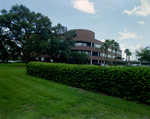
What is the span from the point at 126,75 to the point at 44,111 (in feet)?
11.9

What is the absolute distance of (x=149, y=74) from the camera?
397cm

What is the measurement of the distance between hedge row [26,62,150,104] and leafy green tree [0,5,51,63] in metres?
18.2

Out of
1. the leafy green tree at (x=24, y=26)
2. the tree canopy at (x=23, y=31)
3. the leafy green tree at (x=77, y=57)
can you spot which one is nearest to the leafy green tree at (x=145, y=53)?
the leafy green tree at (x=77, y=57)

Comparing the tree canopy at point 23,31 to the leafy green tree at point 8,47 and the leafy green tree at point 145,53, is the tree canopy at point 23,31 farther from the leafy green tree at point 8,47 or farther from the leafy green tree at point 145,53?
the leafy green tree at point 145,53

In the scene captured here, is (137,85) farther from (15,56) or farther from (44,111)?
(15,56)

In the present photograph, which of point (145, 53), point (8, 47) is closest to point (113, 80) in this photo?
point (8, 47)

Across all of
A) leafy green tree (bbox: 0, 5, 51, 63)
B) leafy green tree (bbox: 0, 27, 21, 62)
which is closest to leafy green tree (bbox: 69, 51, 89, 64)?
leafy green tree (bbox: 0, 5, 51, 63)

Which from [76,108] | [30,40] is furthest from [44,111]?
[30,40]

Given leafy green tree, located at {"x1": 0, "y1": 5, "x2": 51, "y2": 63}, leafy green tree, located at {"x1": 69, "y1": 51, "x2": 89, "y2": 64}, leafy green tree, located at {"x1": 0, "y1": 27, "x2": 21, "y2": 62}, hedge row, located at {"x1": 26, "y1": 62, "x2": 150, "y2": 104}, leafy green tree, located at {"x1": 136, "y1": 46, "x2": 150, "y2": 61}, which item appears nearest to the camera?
hedge row, located at {"x1": 26, "y1": 62, "x2": 150, "y2": 104}

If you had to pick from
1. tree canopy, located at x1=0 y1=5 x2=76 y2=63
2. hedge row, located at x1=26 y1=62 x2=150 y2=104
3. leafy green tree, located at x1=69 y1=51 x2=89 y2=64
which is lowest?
hedge row, located at x1=26 y1=62 x2=150 y2=104

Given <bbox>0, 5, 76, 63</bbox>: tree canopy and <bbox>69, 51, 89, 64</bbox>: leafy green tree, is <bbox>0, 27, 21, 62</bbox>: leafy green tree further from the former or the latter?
<bbox>69, 51, 89, 64</bbox>: leafy green tree

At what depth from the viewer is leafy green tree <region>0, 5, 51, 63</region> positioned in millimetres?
22239

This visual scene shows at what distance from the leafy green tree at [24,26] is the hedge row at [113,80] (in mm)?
18238

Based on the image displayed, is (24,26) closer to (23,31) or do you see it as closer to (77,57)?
(23,31)
